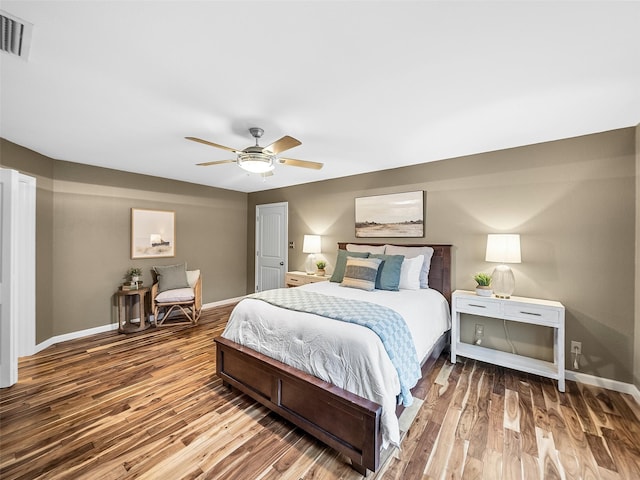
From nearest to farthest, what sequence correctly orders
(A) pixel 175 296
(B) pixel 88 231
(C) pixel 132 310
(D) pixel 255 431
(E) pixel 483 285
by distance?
(D) pixel 255 431 < (E) pixel 483 285 < (B) pixel 88 231 < (A) pixel 175 296 < (C) pixel 132 310

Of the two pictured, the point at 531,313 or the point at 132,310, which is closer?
the point at 531,313

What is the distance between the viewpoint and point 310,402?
182 cm

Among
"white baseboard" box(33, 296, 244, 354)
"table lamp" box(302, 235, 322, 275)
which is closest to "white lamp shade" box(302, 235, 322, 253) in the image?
"table lamp" box(302, 235, 322, 275)

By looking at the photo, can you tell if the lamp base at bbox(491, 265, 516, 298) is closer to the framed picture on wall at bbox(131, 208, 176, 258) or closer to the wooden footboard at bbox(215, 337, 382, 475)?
the wooden footboard at bbox(215, 337, 382, 475)

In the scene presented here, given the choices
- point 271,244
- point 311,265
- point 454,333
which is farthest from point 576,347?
point 271,244

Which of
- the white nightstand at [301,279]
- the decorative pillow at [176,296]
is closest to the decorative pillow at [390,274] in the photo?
the white nightstand at [301,279]

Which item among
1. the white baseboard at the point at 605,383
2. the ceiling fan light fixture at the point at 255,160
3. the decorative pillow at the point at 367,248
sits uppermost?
the ceiling fan light fixture at the point at 255,160

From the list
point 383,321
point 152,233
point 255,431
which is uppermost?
point 152,233

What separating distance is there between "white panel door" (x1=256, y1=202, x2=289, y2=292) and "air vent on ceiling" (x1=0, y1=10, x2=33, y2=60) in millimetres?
3871

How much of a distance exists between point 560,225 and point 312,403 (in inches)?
116

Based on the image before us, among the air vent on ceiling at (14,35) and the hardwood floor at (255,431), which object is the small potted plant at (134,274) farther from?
the air vent on ceiling at (14,35)

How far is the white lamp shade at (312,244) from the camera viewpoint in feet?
14.7

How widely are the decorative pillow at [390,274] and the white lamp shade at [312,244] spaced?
5.00ft

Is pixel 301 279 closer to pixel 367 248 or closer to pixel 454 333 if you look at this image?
pixel 367 248
